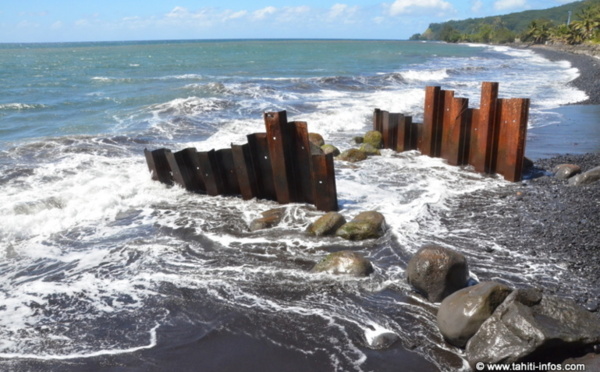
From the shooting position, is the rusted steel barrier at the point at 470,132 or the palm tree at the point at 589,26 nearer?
the rusted steel barrier at the point at 470,132

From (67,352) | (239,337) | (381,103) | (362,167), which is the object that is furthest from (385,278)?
(381,103)

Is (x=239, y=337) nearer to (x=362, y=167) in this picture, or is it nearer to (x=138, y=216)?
(x=138, y=216)

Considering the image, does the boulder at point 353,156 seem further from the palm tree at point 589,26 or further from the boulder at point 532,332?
the palm tree at point 589,26

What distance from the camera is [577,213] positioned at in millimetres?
7547

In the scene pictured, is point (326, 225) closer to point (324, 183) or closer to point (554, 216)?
point (324, 183)

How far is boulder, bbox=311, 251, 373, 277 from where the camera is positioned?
608cm

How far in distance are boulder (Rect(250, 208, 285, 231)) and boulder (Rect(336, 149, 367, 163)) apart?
162 inches

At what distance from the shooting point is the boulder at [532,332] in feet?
13.6

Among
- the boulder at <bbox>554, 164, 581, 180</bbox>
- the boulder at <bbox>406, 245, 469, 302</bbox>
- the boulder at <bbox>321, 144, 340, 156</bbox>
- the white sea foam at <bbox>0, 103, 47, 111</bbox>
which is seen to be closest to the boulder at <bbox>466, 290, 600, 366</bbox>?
the boulder at <bbox>406, 245, 469, 302</bbox>

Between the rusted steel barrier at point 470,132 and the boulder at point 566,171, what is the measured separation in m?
0.80

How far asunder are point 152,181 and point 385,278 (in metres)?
6.11

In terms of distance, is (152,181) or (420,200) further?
(152,181)

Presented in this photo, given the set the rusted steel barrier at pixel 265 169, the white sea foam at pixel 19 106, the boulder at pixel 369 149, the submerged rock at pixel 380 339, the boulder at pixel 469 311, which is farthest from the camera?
the white sea foam at pixel 19 106

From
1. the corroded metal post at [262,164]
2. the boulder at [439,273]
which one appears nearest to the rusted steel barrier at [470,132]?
the corroded metal post at [262,164]
